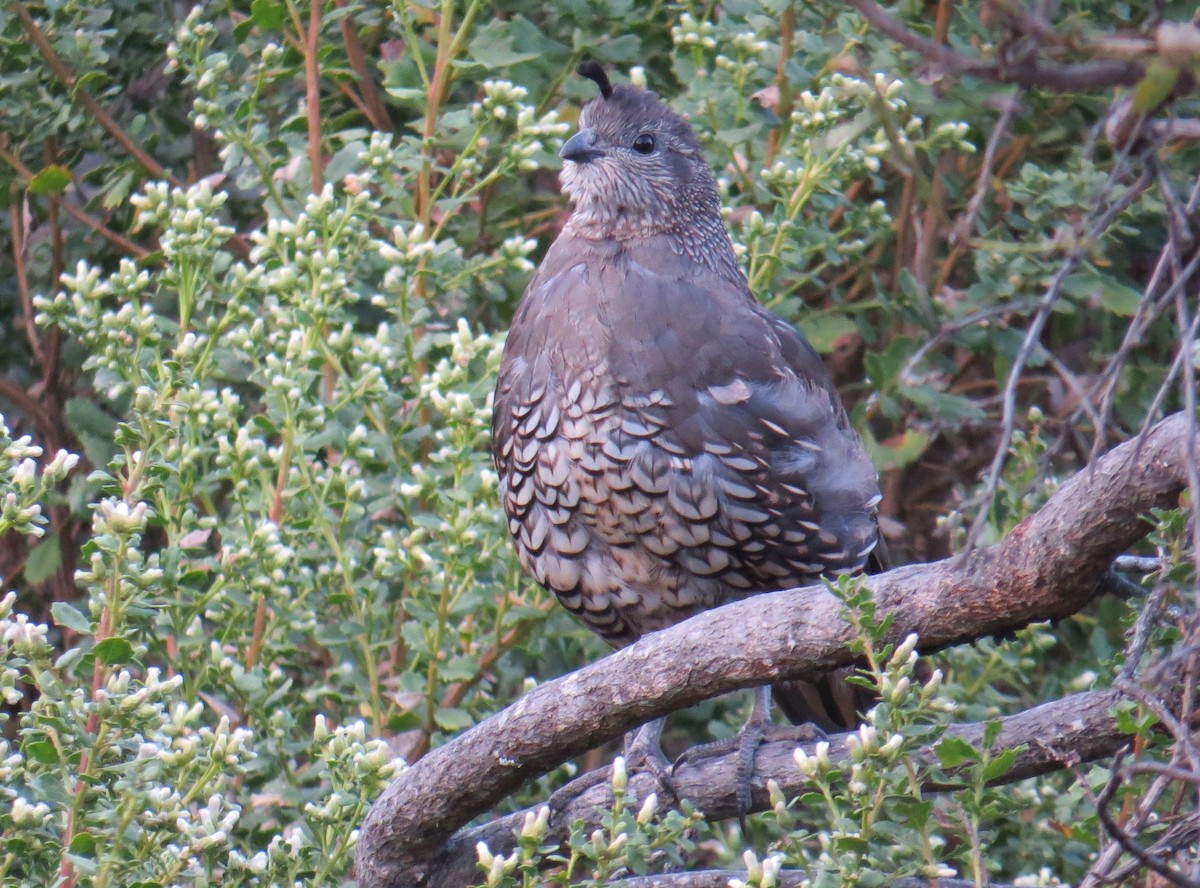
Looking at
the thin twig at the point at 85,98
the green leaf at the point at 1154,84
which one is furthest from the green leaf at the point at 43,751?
the thin twig at the point at 85,98

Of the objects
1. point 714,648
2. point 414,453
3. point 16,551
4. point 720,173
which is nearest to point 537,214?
point 720,173

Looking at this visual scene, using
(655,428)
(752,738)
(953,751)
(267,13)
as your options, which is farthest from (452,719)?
(267,13)

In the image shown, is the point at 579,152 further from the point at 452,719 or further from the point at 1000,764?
the point at 1000,764

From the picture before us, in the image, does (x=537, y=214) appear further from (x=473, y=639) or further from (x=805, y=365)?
(x=473, y=639)

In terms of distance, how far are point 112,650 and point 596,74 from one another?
1.99m

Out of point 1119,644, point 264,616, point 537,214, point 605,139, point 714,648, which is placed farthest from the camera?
point 537,214

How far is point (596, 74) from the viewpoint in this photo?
11.9 ft

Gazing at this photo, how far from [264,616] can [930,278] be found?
2.38 metres

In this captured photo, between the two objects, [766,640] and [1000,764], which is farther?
[766,640]

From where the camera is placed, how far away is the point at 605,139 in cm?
369

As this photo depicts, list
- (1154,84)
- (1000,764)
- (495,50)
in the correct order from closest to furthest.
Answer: (1154,84), (1000,764), (495,50)

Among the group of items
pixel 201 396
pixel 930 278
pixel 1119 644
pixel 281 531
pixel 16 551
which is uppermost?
pixel 201 396

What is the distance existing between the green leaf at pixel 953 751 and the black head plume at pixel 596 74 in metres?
2.18

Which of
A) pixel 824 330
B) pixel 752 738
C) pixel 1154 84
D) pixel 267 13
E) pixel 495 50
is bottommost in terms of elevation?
pixel 752 738
